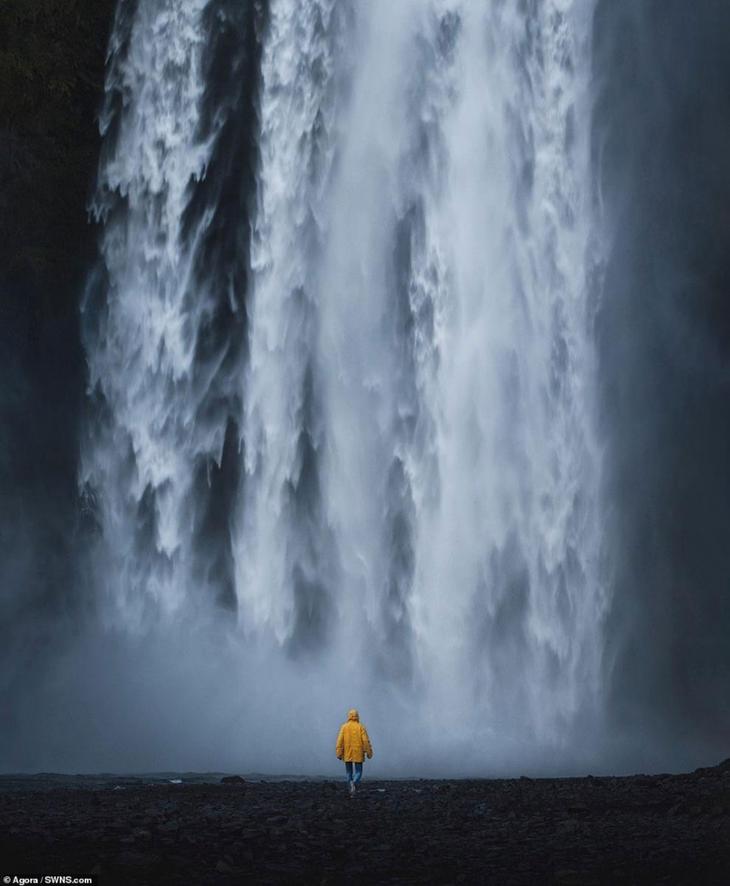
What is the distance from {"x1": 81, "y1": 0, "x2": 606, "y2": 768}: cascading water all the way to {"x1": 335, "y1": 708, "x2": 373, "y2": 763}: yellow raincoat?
7798 mm

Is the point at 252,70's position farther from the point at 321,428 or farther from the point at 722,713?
the point at 722,713

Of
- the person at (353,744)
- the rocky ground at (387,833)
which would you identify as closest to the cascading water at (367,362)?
the person at (353,744)

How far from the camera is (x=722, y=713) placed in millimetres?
25594

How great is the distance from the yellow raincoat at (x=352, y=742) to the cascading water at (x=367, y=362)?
25.6 feet

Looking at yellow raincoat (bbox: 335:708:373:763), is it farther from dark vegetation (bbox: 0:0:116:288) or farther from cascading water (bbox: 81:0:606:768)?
dark vegetation (bbox: 0:0:116:288)

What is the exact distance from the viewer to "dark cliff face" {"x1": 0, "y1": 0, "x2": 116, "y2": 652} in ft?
102

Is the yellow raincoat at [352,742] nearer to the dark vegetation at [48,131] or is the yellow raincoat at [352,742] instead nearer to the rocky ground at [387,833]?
the rocky ground at [387,833]

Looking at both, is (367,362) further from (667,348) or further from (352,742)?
(352,742)

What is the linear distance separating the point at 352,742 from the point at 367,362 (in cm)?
1286

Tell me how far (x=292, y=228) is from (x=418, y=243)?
280 cm

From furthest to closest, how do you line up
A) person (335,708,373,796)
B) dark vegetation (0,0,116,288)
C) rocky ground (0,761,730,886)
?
dark vegetation (0,0,116,288) < person (335,708,373,796) < rocky ground (0,761,730,886)

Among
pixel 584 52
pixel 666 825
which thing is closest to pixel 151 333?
pixel 584 52

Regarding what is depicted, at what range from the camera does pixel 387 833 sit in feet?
41.0

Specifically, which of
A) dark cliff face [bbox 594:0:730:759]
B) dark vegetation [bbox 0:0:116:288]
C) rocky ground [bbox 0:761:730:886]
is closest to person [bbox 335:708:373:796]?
rocky ground [bbox 0:761:730:886]
